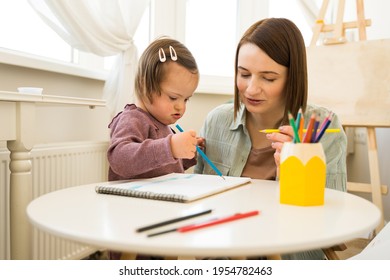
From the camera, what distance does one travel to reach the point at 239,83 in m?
1.23

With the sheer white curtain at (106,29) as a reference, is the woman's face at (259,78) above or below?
below

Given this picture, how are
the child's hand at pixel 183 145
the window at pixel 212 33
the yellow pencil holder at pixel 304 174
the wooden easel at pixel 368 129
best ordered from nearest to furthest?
the yellow pencil holder at pixel 304 174 → the child's hand at pixel 183 145 → the wooden easel at pixel 368 129 → the window at pixel 212 33

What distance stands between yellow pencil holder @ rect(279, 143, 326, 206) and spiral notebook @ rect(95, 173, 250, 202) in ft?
0.52

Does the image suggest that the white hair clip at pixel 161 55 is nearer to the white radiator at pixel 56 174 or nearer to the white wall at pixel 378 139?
the white radiator at pixel 56 174

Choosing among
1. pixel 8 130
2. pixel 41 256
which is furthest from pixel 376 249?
pixel 41 256

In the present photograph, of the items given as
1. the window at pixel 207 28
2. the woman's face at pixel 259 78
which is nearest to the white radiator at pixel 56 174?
the window at pixel 207 28

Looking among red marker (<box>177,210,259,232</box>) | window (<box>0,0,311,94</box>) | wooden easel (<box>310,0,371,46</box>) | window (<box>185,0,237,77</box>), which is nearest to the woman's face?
red marker (<box>177,210,259,232</box>)

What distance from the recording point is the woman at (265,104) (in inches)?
45.3

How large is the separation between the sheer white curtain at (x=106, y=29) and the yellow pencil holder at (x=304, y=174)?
3.79ft

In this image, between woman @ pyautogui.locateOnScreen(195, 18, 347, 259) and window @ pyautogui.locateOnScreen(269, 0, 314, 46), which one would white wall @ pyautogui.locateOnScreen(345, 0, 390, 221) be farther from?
woman @ pyautogui.locateOnScreen(195, 18, 347, 259)

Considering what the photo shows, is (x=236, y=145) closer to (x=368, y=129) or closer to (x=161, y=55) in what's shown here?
(x=161, y=55)

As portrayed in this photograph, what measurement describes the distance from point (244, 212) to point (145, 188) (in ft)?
0.76

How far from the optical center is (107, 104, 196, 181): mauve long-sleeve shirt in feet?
2.96

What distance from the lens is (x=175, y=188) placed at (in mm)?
821
